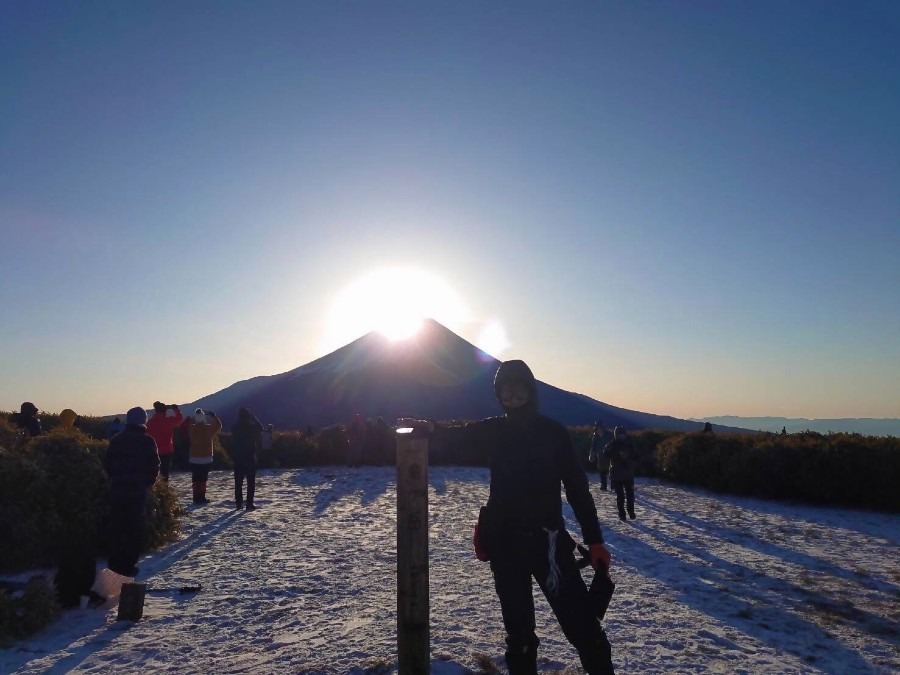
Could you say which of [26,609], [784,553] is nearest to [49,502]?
[26,609]

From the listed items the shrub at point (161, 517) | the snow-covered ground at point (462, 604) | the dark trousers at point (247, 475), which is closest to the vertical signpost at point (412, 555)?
the snow-covered ground at point (462, 604)

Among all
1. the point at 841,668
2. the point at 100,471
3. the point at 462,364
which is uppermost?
the point at 462,364

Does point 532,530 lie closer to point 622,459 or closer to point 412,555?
point 412,555

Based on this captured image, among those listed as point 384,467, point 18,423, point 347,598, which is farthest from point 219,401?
point 347,598

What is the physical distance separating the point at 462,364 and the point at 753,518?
358 feet

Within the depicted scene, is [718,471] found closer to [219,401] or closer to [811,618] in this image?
[811,618]

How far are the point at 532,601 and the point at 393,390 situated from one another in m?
99.8

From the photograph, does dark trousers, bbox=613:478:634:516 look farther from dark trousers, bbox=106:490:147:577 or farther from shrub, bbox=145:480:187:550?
dark trousers, bbox=106:490:147:577

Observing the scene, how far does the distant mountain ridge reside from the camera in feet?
315

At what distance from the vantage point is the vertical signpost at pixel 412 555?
4090mm

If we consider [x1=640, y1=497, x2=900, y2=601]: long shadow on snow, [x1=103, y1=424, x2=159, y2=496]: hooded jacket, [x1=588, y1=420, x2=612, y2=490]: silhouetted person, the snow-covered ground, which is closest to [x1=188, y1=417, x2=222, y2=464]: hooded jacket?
the snow-covered ground

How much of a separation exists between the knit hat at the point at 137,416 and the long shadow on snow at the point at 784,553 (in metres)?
9.40

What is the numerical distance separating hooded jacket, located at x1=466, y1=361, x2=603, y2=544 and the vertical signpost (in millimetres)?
505

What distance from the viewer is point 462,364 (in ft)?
403
